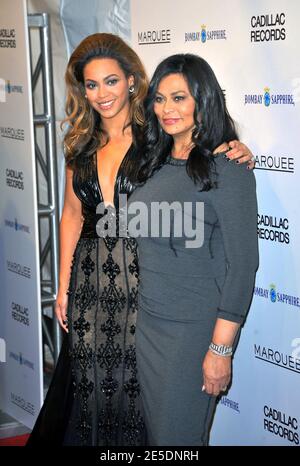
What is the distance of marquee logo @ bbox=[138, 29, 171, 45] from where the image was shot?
3387 mm

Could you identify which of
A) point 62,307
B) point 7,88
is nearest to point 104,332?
point 62,307

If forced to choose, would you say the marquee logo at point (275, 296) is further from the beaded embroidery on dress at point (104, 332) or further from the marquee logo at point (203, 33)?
the marquee logo at point (203, 33)

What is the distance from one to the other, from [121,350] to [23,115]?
55.7 inches

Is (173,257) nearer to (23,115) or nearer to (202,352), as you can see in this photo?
(202,352)

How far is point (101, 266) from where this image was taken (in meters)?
2.90

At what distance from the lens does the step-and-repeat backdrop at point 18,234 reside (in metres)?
3.78

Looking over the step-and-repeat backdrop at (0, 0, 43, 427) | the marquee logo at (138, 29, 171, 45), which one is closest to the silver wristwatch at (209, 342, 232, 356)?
the marquee logo at (138, 29, 171, 45)

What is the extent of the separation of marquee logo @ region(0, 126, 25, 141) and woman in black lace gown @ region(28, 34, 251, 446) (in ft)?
2.61

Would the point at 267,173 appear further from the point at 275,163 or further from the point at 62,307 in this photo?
the point at 62,307

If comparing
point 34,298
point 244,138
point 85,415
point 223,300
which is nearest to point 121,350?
point 85,415

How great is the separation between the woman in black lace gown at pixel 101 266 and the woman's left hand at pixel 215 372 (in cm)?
38
